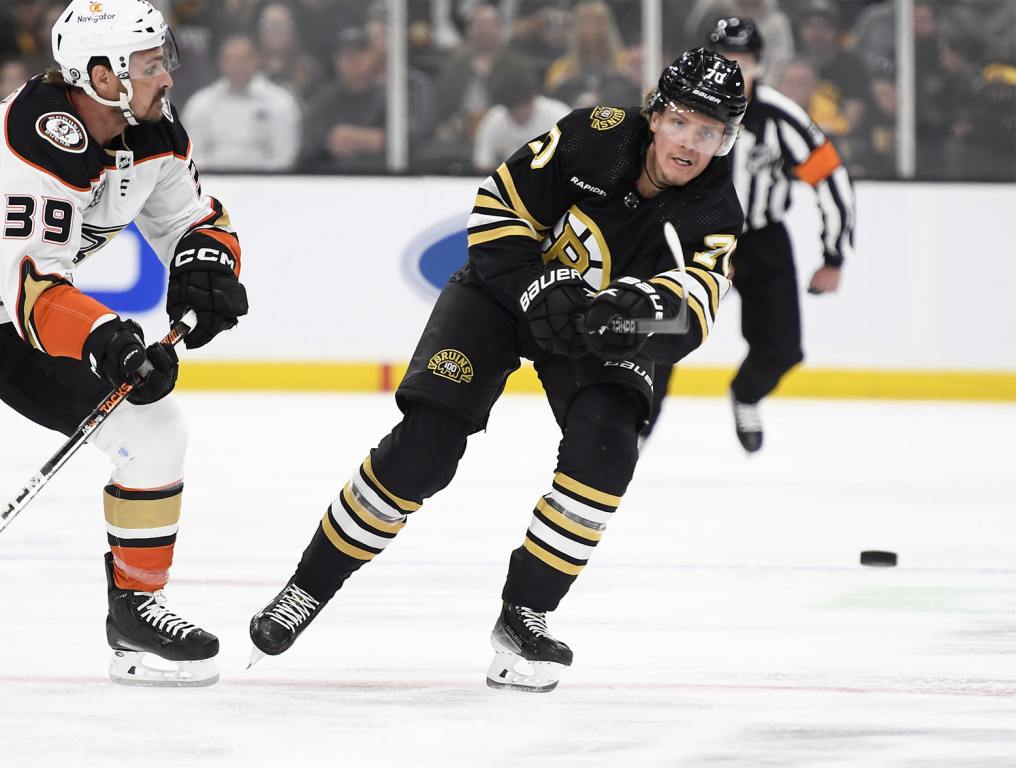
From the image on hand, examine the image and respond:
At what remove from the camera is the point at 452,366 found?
2938 mm

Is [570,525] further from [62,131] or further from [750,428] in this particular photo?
[750,428]

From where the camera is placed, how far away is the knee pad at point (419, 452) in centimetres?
290

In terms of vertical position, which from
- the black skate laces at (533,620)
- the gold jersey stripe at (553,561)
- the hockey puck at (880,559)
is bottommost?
the hockey puck at (880,559)

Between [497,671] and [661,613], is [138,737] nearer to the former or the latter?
[497,671]

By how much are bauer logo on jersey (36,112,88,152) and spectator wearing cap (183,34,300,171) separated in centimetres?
464

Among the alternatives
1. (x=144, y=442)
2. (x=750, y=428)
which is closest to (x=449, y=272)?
(x=750, y=428)

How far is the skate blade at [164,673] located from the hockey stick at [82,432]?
12.0 inches

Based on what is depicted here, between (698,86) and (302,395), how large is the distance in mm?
4648

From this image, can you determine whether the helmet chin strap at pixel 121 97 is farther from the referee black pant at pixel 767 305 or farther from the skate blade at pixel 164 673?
the referee black pant at pixel 767 305

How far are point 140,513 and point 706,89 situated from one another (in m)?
1.13

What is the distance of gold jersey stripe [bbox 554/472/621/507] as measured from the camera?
9.30ft

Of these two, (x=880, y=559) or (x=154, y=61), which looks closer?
(x=154, y=61)

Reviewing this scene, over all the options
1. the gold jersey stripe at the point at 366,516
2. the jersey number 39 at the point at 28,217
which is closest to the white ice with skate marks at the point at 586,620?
the gold jersey stripe at the point at 366,516

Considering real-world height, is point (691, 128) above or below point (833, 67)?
above
